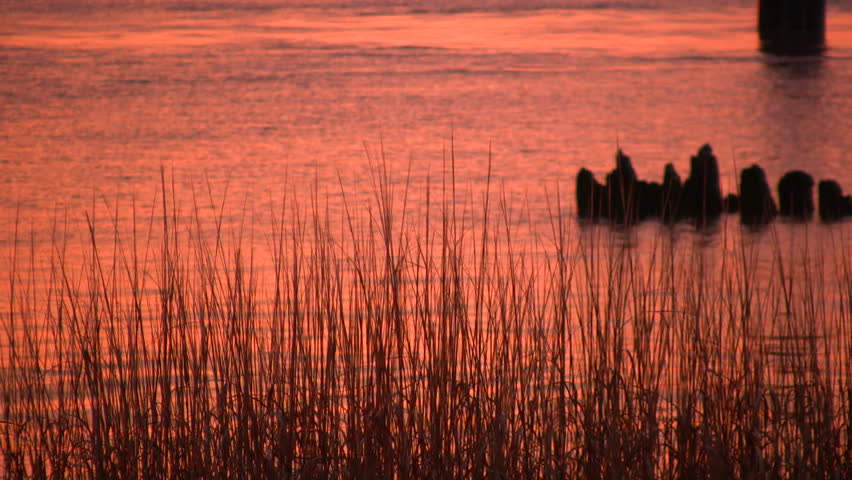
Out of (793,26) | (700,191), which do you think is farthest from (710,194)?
(793,26)

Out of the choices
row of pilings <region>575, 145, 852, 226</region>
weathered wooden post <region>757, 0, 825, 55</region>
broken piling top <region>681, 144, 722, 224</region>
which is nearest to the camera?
row of pilings <region>575, 145, 852, 226</region>

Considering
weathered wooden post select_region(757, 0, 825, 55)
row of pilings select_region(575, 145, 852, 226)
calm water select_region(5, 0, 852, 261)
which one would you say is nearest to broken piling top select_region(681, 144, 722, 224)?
row of pilings select_region(575, 145, 852, 226)

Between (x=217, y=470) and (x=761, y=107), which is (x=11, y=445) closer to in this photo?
(x=217, y=470)

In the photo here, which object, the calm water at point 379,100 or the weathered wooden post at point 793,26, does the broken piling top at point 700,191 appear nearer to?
the calm water at point 379,100

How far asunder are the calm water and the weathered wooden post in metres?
0.70

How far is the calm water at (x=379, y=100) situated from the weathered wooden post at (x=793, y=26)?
2.31 ft

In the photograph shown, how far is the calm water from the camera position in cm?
1614

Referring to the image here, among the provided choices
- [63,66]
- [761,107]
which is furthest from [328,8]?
[761,107]

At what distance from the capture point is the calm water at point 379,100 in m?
16.1

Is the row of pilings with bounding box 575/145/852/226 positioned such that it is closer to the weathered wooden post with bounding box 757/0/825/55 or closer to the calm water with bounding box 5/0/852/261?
the calm water with bounding box 5/0/852/261

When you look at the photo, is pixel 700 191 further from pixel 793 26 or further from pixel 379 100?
pixel 793 26

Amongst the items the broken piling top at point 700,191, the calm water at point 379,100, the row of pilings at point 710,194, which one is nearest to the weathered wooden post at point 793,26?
the calm water at point 379,100

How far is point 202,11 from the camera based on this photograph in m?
41.2

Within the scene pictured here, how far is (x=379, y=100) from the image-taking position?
23609 millimetres
